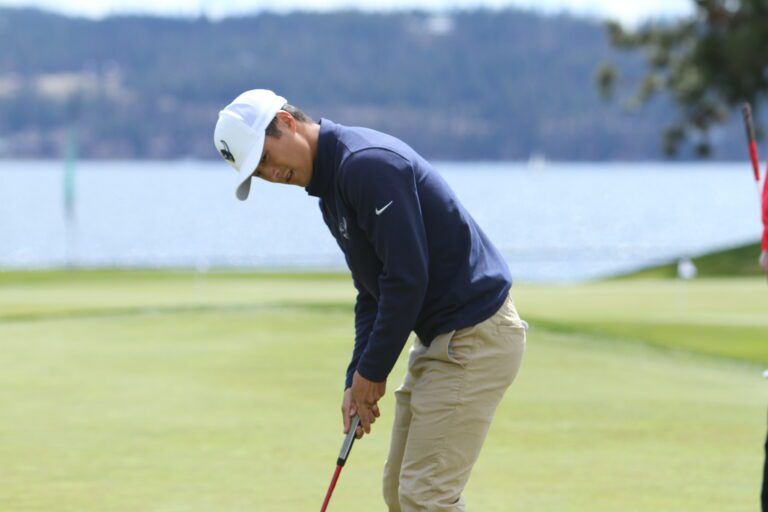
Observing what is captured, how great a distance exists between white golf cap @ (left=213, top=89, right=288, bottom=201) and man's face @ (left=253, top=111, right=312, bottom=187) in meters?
0.04

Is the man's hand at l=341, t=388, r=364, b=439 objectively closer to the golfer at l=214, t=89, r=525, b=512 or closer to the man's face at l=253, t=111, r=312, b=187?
the golfer at l=214, t=89, r=525, b=512

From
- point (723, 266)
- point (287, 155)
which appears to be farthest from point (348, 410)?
point (723, 266)

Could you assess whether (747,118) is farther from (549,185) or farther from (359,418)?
(549,185)

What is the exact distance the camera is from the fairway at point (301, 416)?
599 centimetres

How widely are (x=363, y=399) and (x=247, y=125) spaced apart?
881 mm

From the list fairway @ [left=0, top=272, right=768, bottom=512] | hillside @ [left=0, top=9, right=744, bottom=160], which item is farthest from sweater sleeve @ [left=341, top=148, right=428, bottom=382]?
hillside @ [left=0, top=9, right=744, bottom=160]

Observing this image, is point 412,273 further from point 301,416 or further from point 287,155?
point 301,416

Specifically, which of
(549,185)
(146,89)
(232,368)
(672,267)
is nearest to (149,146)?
(146,89)

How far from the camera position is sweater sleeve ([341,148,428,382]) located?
13.3 feet

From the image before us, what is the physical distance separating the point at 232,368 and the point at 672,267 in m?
20.4

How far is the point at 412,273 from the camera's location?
162 inches

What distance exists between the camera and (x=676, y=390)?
30.0ft

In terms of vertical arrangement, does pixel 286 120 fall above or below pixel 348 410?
above

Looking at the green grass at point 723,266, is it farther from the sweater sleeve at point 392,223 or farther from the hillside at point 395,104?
the hillside at point 395,104
